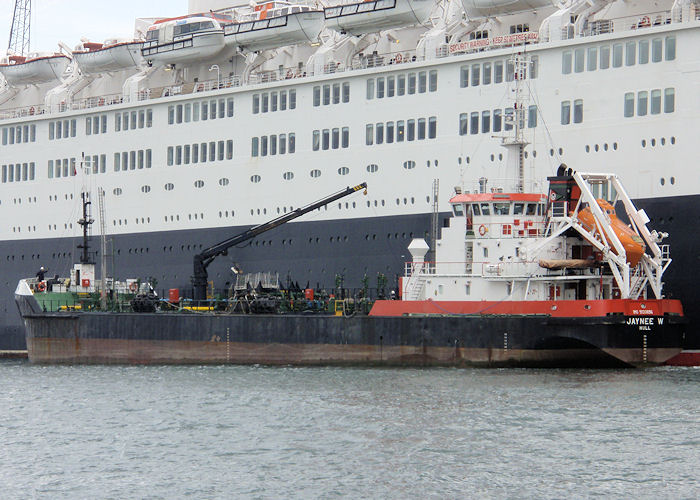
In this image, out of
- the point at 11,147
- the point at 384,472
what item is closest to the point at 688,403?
the point at 384,472

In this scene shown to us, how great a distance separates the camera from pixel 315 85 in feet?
161

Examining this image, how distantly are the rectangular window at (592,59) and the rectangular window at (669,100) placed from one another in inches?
111

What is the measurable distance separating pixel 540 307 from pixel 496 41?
10.7 meters

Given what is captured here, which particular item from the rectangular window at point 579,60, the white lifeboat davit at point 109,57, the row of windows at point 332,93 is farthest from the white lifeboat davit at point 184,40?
the rectangular window at point 579,60

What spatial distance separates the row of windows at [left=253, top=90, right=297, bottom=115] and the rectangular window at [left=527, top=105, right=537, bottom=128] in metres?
10.3

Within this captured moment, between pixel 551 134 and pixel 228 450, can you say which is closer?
pixel 228 450

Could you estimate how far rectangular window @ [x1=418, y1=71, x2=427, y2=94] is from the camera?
151 feet

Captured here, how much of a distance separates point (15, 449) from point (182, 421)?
4.15m

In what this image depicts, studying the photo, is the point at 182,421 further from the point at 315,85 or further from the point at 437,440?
the point at 315,85

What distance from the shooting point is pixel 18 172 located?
196 ft

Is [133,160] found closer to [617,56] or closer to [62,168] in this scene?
[62,168]

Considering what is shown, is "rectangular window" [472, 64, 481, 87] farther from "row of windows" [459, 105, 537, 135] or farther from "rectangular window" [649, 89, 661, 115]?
"rectangular window" [649, 89, 661, 115]

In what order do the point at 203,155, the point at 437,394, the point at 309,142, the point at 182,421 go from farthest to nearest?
the point at 203,155, the point at 309,142, the point at 437,394, the point at 182,421

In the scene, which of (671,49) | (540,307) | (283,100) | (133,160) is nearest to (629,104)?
(671,49)
